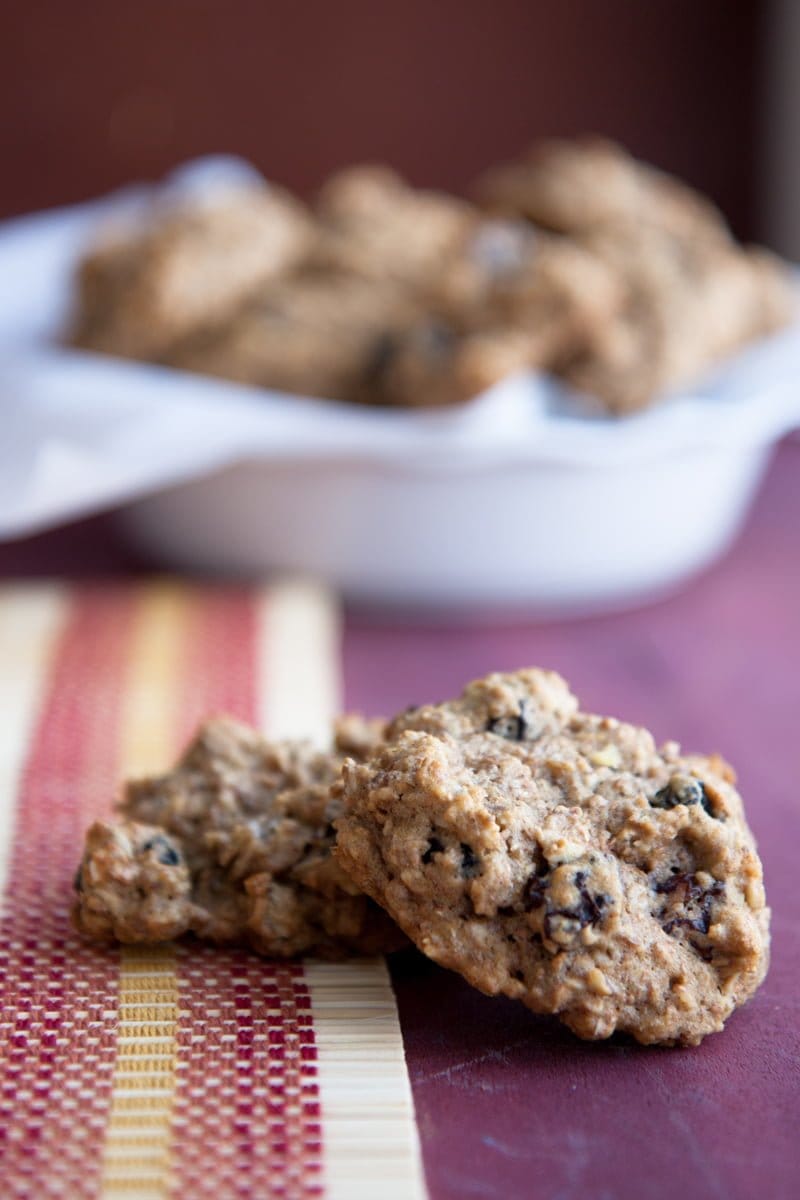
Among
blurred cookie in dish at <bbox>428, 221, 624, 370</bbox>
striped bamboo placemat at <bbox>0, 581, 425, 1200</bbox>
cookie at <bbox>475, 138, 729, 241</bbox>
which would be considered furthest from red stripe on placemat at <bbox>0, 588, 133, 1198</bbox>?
cookie at <bbox>475, 138, 729, 241</bbox>

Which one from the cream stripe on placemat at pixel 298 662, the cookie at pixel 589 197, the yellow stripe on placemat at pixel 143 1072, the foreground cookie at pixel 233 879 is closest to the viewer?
the yellow stripe on placemat at pixel 143 1072

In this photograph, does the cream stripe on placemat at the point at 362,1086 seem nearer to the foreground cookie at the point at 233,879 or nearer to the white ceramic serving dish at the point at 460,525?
the foreground cookie at the point at 233,879

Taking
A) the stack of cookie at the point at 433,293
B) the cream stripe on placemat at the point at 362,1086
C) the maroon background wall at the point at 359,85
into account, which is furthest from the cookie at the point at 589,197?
the maroon background wall at the point at 359,85

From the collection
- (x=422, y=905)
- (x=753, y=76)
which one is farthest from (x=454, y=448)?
(x=753, y=76)

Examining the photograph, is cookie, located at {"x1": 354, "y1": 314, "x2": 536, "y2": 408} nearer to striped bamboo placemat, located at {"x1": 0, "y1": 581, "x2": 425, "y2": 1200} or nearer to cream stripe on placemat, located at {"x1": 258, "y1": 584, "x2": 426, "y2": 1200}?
striped bamboo placemat, located at {"x1": 0, "y1": 581, "x2": 425, "y2": 1200}

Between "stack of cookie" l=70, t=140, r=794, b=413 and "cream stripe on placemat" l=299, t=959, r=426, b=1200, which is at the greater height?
"stack of cookie" l=70, t=140, r=794, b=413
